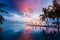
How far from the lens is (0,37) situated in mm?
3549

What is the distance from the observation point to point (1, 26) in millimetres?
3521

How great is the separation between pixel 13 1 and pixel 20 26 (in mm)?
616

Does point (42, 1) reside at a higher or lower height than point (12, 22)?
higher

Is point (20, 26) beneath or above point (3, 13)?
beneath

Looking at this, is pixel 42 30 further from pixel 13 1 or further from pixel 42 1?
pixel 13 1

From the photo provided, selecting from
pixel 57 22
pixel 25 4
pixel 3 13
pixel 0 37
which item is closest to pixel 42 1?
pixel 25 4

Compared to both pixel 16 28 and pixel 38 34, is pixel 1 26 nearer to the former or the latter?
pixel 16 28

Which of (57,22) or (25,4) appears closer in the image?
(25,4)

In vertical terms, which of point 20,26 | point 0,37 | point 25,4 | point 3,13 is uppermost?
point 25,4

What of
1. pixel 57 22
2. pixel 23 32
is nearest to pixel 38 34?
pixel 23 32

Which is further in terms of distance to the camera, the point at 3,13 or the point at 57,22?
the point at 57,22

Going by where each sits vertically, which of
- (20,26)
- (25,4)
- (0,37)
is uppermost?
(25,4)

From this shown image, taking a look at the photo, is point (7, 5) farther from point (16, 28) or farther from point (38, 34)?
point (38, 34)

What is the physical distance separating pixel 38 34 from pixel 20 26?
474 mm
